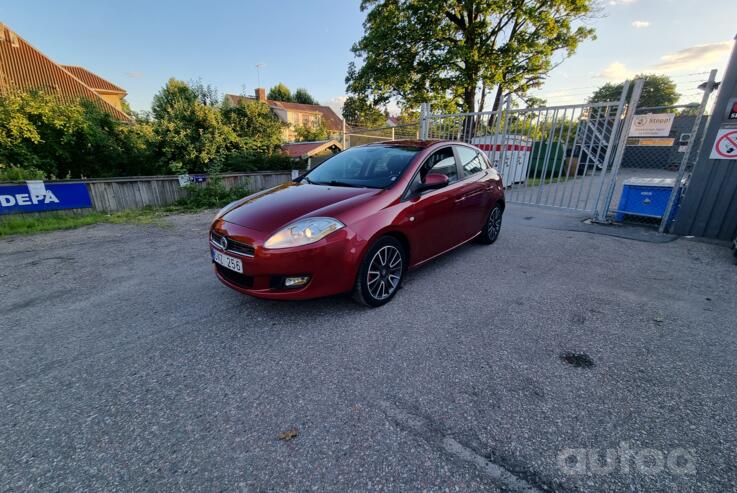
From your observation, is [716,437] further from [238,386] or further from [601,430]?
[238,386]

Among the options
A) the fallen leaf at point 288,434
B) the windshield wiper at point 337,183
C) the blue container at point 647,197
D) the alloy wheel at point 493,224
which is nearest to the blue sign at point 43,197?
the windshield wiper at point 337,183

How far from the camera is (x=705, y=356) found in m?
2.25

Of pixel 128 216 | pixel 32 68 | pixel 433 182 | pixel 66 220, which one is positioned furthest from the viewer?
pixel 32 68

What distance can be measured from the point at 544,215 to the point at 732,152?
116 inches

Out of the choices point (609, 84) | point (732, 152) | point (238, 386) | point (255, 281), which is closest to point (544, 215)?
point (732, 152)

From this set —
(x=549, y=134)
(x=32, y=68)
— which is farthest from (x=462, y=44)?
(x=32, y=68)

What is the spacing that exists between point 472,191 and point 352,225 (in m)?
2.03

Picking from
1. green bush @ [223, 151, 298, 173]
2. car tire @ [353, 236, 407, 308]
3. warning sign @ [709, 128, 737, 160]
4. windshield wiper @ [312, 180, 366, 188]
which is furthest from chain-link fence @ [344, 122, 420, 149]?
car tire @ [353, 236, 407, 308]

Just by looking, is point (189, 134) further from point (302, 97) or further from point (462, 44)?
point (302, 97)

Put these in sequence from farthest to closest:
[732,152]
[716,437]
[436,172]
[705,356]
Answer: [732,152], [436,172], [705,356], [716,437]

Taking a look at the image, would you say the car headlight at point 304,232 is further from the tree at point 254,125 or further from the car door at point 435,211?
the tree at point 254,125

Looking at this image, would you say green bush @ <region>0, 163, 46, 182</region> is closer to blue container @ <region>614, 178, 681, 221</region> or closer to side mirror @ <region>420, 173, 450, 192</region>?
side mirror @ <region>420, 173, 450, 192</region>

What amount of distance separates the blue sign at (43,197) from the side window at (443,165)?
7630mm

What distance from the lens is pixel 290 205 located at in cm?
279
